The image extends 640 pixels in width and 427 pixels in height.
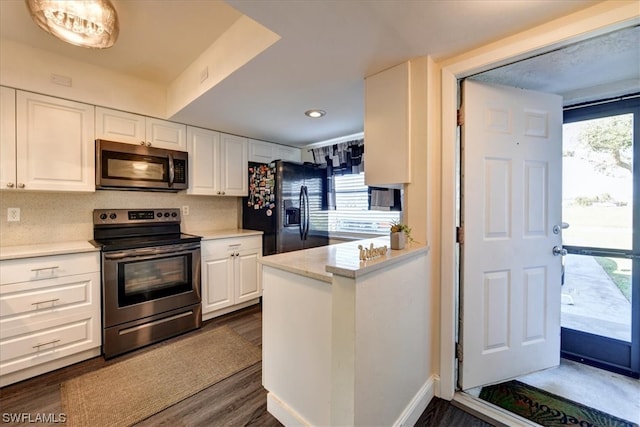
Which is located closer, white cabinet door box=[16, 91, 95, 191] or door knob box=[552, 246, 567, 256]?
door knob box=[552, 246, 567, 256]

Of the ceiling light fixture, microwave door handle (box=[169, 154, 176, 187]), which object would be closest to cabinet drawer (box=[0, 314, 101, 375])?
microwave door handle (box=[169, 154, 176, 187])

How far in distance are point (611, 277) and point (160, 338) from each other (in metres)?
3.76

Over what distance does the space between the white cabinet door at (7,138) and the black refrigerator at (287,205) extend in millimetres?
2018

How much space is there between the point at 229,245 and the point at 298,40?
7.29 ft

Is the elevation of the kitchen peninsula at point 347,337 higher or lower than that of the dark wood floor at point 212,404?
higher

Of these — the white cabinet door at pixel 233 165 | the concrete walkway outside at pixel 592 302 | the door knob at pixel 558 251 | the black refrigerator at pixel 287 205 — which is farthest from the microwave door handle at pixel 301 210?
the concrete walkway outside at pixel 592 302

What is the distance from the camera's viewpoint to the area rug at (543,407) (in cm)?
151

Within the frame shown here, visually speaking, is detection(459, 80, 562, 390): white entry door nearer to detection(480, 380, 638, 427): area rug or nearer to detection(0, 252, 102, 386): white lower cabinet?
detection(480, 380, 638, 427): area rug

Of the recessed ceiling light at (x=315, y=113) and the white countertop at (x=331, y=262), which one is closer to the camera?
the white countertop at (x=331, y=262)

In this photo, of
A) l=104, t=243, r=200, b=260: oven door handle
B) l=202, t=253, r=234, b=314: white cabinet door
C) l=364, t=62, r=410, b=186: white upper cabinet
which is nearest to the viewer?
l=364, t=62, r=410, b=186: white upper cabinet

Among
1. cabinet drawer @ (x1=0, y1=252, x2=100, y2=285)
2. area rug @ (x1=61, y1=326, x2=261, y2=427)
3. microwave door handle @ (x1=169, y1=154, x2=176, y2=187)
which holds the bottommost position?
area rug @ (x1=61, y1=326, x2=261, y2=427)

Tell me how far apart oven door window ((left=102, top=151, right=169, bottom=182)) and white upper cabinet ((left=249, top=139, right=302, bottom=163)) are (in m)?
1.07

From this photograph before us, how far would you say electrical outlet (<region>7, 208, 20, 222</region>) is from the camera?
2.19 meters

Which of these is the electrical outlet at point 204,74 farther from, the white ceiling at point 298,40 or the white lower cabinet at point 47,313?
the white lower cabinet at point 47,313
